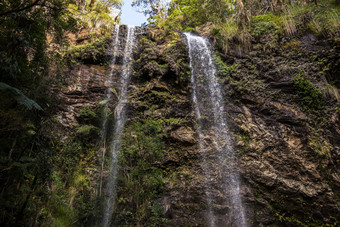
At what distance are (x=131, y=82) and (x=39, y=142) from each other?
4856mm

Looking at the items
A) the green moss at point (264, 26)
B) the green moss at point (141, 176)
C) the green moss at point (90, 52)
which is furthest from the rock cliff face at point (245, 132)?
the green moss at point (264, 26)

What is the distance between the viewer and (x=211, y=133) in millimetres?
7297

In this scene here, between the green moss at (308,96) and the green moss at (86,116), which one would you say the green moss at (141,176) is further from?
the green moss at (308,96)

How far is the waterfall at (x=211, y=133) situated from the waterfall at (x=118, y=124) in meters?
2.75

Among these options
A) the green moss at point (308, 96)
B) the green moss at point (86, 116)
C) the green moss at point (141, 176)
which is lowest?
the green moss at point (141, 176)

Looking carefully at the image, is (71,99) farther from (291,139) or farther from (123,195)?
(291,139)

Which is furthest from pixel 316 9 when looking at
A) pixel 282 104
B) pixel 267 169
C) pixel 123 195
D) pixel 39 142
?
pixel 39 142

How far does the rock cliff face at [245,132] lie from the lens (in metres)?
5.77

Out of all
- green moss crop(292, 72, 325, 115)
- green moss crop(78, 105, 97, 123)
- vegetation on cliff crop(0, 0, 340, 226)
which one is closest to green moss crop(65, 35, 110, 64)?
vegetation on cliff crop(0, 0, 340, 226)

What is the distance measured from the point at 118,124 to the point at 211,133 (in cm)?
338

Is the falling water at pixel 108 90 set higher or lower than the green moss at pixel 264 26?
lower

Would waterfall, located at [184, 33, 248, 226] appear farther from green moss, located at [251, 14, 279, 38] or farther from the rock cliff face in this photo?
green moss, located at [251, 14, 279, 38]

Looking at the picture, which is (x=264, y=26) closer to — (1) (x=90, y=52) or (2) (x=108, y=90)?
(2) (x=108, y=90)

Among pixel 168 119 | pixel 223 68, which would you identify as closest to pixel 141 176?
pixel 168 119
